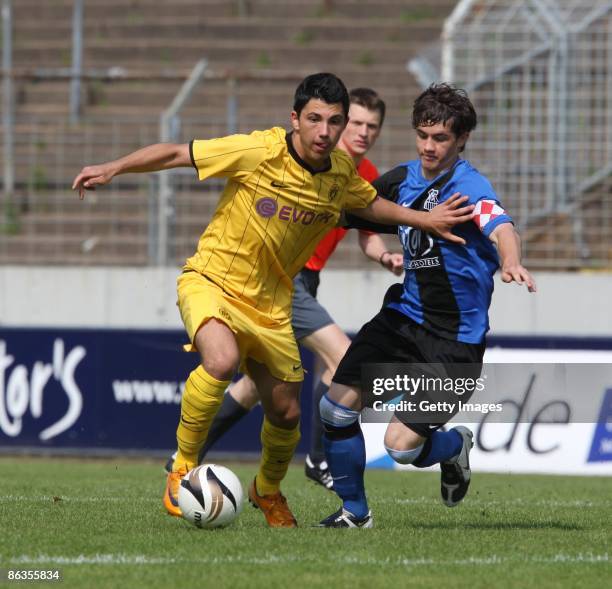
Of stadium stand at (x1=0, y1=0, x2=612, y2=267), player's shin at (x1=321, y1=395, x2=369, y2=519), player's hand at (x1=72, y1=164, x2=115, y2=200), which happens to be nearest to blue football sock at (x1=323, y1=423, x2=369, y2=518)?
player's shin at (x1=321, y1=395, x2=369, y2=519)

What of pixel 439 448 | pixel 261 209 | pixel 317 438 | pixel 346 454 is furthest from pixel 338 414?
pixel 317 438

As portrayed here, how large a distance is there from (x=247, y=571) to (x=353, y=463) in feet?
5.27

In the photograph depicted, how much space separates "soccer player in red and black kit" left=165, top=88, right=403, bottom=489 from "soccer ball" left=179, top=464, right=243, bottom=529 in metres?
2.64

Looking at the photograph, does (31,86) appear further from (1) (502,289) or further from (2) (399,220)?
(2) (399,220)

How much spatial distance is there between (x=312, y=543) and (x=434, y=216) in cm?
172

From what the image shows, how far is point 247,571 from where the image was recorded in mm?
4957

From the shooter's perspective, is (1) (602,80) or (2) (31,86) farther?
(2) (31,86)

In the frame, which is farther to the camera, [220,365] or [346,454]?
[346,454]

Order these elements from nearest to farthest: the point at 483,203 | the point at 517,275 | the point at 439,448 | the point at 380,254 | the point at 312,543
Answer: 1. the point at 312,543
2. the point at 517,275
3. the point at 483,203
4. the point at 439,448
5. the point at 380,254

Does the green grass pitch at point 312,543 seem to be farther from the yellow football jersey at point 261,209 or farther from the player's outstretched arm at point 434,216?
the player's outstretched arm at point 434,216

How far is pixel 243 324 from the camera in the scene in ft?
21.0

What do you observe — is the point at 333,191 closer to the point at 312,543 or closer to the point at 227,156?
the point at 227,156

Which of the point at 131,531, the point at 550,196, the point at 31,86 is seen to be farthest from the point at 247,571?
the point at 31,86
